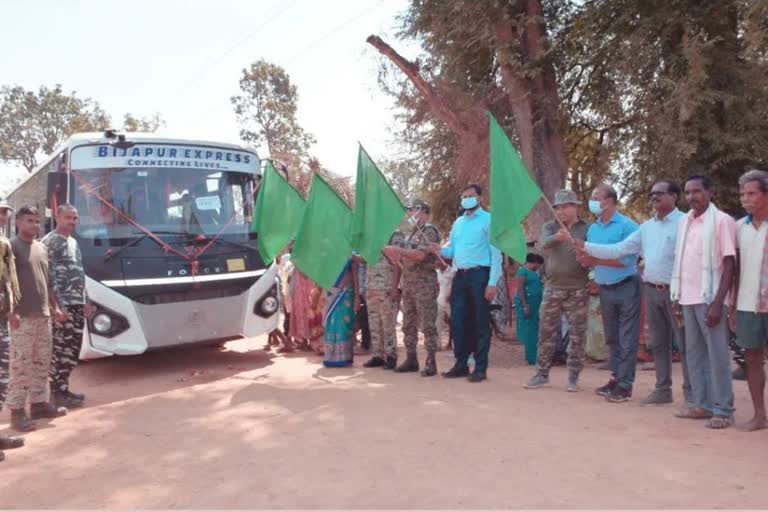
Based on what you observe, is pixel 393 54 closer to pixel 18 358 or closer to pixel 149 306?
pixel 149 306

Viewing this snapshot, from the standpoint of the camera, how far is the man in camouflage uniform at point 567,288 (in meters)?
5.68

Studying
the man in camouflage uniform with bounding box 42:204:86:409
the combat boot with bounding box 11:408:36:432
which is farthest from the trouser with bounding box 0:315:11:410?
the man in camouflage uniform with bounding box 42:204:86:409

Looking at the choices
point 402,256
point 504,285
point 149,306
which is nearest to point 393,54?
point 504,285

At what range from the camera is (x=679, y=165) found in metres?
8.47

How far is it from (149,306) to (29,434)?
195 cm

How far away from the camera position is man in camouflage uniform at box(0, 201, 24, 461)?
4457 millimetres

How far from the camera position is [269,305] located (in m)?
7.64

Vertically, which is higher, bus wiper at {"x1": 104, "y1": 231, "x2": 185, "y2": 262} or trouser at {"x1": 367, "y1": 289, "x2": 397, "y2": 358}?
bus wiper at {"x1": 104, "y1": 231, "x2": 185, "y2": 262}

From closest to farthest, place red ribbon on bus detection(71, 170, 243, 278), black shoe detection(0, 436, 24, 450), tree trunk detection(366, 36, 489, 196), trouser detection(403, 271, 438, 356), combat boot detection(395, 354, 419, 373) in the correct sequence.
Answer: black shoe detection(0, 436, 24, 450) → trouser detection(403, 271, 438, 356) → red ribbon on bus detection(71, 170, 243, 278) → combat boot detection(395, 354, 419, 373) → tree trunk detection(366, 36, 489, 196)

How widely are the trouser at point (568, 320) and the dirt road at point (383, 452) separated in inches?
14.1

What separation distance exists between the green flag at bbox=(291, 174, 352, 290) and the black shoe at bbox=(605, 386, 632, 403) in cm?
324

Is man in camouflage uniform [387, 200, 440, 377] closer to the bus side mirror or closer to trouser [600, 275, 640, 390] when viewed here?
trouser [600, 275, 640, 390]

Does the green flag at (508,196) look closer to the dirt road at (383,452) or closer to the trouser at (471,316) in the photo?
the trouser at (471,316)

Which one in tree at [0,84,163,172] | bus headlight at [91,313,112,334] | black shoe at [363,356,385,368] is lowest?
black shoe at [363,356,385,368]
